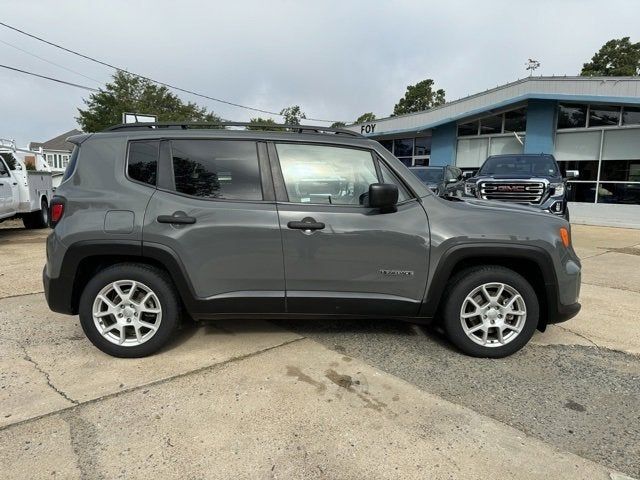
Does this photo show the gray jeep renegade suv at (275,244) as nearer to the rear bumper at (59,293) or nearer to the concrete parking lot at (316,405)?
the rear bumper at (59,293)

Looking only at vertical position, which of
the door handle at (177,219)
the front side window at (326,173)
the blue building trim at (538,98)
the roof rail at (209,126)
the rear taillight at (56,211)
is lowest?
Result: the door handle at (177,219)

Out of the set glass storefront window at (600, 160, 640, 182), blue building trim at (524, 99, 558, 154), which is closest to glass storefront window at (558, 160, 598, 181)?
glass storefront window at (600, 160, 640, 182)

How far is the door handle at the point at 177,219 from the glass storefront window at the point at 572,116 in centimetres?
1499

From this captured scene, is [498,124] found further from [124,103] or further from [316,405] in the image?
[124,103]

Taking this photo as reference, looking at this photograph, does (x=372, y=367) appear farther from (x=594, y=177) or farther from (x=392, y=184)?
(x=594, y=177)

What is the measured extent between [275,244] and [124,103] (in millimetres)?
37250

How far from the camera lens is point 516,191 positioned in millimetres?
9703

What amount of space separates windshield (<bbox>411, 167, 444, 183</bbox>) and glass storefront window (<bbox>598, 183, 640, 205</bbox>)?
19.7 ft

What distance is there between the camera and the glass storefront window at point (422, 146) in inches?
802

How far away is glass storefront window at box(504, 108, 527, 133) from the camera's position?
630 inches

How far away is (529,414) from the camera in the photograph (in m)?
2.86

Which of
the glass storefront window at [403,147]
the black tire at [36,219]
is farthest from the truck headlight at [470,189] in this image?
the glass storefront window at [403,147]

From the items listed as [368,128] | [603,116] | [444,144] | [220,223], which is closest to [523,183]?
[603,116]

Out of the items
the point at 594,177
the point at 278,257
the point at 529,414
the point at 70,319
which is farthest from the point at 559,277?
the point at 594,177
